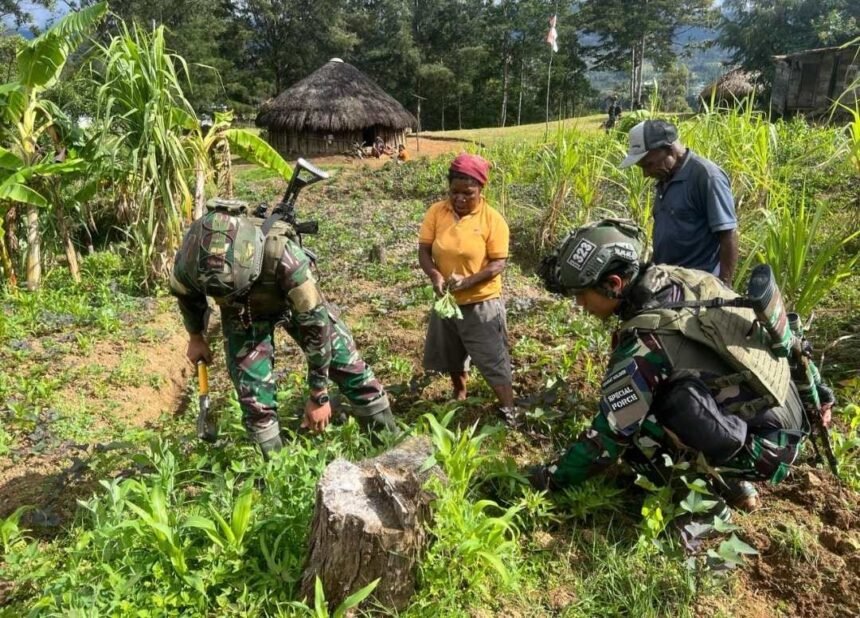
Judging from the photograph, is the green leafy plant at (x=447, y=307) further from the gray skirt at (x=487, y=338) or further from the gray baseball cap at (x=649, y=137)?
the gray baseball cap at (x=649, y=137)

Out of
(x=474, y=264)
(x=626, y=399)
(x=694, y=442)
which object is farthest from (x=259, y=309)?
(x=694, y=442)

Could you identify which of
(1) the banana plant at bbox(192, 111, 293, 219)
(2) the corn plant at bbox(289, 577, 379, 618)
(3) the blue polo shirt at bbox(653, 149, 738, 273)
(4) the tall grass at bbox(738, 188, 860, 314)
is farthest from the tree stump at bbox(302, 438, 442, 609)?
(1) the banana plant at bbox(192, 111, 293, 219)

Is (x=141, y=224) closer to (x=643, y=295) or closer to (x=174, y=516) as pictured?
(x=174, y=516)

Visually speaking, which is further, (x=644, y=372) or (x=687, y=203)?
(x=687, y=203)

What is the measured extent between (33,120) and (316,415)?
4933mm

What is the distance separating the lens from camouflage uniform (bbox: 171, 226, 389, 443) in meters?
2.51

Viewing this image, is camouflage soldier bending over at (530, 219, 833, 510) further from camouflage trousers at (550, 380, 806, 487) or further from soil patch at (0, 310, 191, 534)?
soil patch at (0, 310, 191, 534)

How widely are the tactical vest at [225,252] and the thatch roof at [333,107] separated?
1731 centimetres

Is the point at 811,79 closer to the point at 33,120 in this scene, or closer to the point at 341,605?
the point at 33,120

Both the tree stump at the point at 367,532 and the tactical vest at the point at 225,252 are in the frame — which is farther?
→ the tactical vest at the point at 225,252

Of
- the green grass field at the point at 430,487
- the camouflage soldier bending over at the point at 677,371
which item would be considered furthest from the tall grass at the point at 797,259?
the camouflage soldier bending over at the point at 677,371

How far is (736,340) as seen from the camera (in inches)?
79.6

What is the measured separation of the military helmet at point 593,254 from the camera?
2092 mm

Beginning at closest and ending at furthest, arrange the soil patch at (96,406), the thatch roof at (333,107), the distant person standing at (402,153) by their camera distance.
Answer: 1. the soil patch at (96,406)
2. the thatch roof at (333,107)
3. the distant person standing at (402,153)
